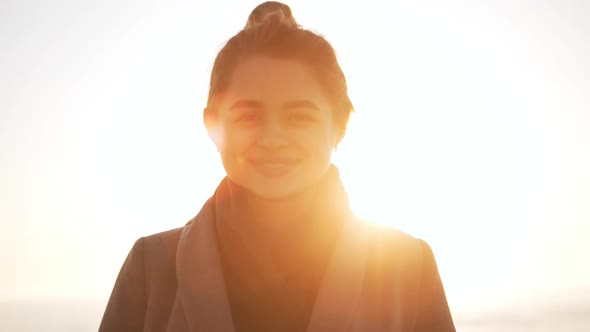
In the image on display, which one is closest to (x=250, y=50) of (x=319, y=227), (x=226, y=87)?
(x=226, y=87)

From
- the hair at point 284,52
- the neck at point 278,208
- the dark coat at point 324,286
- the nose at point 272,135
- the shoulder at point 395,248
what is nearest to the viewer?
the nose at point 272,135

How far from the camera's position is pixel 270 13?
3.68 m

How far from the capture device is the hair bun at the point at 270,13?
361cm

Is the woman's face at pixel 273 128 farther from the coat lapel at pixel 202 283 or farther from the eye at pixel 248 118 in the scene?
the coat lapel at pixel 202 283

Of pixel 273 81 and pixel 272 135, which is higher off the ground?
pixel 273 81

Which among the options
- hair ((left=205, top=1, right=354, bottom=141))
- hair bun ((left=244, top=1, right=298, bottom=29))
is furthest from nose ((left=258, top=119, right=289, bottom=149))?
hair bun ((left=244, top=1, right=298, bottom=29))

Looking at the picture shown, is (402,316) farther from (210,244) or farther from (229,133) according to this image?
(229,133)

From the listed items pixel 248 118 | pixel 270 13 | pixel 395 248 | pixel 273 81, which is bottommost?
pixel 395 248

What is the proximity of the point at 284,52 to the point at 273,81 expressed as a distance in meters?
0.26

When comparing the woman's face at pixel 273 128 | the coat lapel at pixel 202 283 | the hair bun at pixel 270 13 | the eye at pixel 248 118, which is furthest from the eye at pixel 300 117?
the coat lapel at pixel 202 283

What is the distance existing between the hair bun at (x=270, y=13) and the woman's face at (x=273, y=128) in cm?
36

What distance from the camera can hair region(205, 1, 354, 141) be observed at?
11.3 ft

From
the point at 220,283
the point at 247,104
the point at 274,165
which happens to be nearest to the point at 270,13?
the point at 247,104

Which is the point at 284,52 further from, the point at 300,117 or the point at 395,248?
the point at 395,248
